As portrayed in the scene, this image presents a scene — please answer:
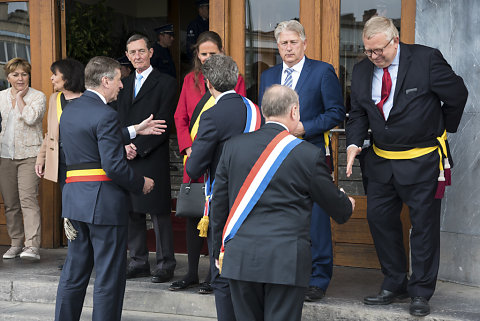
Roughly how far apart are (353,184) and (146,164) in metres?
1.74

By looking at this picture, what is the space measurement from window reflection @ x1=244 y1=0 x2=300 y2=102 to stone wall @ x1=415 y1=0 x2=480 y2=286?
3.80 feet

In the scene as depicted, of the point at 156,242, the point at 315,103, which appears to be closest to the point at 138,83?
the point at 156,242

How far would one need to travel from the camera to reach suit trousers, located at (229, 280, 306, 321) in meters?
3.22

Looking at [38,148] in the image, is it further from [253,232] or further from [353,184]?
[253,232]

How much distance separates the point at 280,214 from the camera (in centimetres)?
318

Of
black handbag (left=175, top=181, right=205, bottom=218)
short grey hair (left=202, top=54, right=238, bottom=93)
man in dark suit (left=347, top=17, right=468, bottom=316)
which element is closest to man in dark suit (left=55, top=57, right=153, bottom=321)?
black handbag (left=175, top=181, right=205, bottom=218)

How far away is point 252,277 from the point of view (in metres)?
3.19

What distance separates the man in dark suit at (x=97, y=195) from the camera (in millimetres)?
4141

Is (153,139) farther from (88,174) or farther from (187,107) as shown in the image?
(88,174)

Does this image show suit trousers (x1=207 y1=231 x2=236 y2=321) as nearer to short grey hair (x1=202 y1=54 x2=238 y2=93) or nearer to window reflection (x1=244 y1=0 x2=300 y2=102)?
short grey hair (x1=202 y1=54 x2=238 y2=93)

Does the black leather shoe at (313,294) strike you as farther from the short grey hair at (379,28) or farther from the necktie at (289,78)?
the short grey hair at (379,28)

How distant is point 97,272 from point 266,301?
141 cm

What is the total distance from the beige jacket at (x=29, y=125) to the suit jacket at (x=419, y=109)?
318 cm

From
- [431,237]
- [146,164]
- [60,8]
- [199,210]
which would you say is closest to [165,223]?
[146,164]
